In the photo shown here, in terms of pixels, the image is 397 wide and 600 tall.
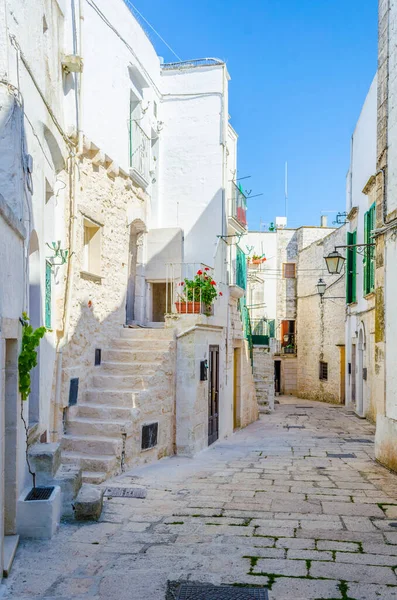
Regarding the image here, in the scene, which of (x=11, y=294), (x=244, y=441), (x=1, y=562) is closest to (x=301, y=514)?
(x=1, y=562)

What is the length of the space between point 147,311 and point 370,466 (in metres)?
6.17

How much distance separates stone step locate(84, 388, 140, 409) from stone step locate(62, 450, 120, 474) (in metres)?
1.14

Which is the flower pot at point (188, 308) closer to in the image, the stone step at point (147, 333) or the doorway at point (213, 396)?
the stone step at point (147, 333)

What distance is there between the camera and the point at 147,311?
43.7 feet

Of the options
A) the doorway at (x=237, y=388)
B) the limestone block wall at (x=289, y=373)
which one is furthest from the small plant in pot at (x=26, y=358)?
the limestone block wall at (x=289, y=373)

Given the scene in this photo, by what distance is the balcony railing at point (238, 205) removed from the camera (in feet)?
48.7

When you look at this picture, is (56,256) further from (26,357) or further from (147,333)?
(147,333)

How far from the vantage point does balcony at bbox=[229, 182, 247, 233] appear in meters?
14.8

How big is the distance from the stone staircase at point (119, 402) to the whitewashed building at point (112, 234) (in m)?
0.02

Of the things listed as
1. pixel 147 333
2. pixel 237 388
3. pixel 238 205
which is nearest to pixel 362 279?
pixel 238 205

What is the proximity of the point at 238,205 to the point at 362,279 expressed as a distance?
16.0 feet

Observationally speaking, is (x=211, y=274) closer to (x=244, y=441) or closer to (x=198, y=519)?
(x=244, y=441)

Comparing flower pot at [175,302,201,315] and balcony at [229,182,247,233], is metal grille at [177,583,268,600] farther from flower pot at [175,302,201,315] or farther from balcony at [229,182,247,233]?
balcony at [229,182,247,233]

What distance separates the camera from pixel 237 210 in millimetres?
15180
